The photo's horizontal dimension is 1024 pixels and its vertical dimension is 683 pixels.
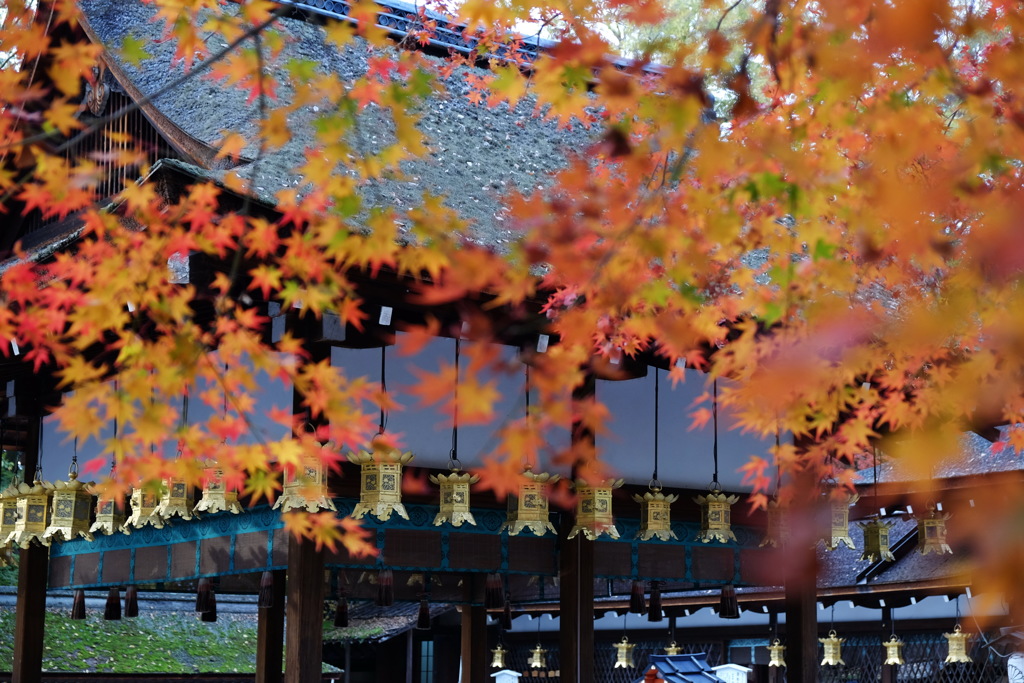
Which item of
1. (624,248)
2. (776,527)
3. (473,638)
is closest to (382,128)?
(776,527)

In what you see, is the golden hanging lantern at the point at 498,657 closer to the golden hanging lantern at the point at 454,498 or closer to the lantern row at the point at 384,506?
the lantern row at the point at 384,506

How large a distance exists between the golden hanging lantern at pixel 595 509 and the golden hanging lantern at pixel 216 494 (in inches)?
104

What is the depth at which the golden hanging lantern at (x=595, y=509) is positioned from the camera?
29.2ft

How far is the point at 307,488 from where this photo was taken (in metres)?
7.62

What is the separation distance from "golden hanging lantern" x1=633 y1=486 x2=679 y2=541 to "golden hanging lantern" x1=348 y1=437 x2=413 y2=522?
2.30 meters

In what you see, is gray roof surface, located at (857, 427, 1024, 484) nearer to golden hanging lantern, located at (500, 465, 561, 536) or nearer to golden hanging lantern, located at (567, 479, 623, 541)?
A: golden hanging lantern, located at (567, 479, 623, 541)

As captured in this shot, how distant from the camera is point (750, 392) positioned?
26.3 feet

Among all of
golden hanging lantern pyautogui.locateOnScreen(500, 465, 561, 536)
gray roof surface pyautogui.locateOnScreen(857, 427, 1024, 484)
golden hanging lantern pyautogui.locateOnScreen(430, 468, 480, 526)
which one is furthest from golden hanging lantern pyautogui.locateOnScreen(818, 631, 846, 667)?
golden hanging lantern pyautogui.locateOnScreen(430, 468, 480, 526)

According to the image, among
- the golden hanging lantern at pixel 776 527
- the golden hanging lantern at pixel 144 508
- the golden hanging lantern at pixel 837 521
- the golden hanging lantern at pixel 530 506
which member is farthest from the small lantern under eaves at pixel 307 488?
the golden hanging lantern at pixel 837 521

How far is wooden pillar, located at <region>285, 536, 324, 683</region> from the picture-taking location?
759 cm

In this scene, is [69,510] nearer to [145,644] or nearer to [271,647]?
[271,647]

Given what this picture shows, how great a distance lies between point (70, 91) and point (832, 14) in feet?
10.4

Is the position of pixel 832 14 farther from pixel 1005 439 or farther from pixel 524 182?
pixel 1005 439

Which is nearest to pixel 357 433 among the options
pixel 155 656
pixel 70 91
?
pixel 70 91
